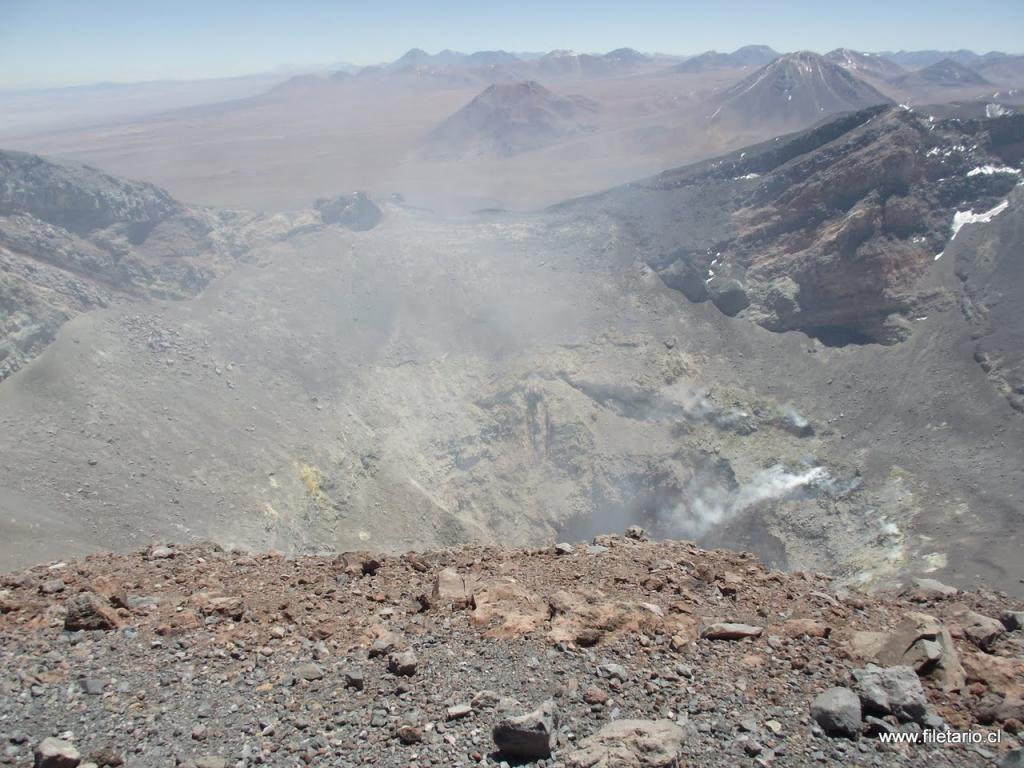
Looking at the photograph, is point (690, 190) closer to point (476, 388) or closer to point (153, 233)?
point (476, 388)

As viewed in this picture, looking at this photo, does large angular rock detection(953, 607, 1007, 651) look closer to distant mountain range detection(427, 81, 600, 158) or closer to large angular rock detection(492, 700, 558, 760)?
large angular rock detection(492, 700, 558, 760)

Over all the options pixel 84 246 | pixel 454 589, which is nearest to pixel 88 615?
pixel 454 589

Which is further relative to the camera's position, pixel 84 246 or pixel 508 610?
pixel 84 246

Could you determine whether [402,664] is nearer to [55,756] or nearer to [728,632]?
[55,756]

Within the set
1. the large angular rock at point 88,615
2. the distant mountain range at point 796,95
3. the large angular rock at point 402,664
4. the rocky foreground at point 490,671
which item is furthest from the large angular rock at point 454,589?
the distant mountain range at point 796,95

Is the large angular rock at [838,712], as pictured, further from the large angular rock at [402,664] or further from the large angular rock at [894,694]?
the large angular rock at [402,664]

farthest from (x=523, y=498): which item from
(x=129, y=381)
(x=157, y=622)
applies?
(x=157, y=622)
